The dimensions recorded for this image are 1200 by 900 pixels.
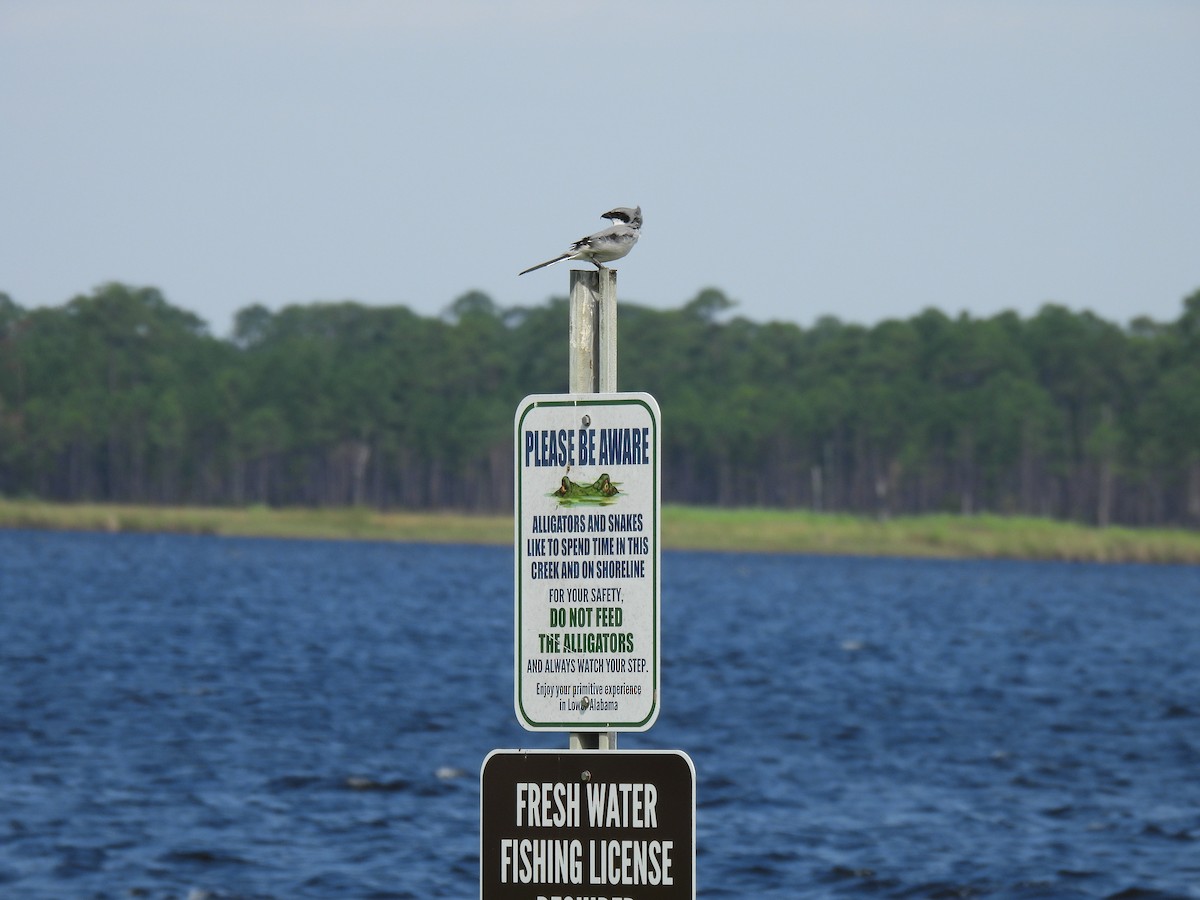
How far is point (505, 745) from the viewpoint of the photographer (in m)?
29.9

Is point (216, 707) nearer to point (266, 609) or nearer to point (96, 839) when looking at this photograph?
Result: point (96, 839)

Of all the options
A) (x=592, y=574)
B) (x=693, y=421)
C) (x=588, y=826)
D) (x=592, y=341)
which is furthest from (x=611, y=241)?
(x=693, y=421)

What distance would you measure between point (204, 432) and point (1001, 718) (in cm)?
14306

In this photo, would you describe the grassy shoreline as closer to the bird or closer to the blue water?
the blue water

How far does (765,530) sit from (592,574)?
12740cm

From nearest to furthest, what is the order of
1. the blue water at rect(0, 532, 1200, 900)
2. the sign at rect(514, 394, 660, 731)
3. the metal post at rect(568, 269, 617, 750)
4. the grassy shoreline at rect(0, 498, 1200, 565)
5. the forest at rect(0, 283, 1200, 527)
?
1. the sign at rect(514, 394, 660, 731)
2. the metal post at rect(568, 269, 617, 750)
3. the blue water at rect(0, 532, 1200, 900)
4. the grassy shoreline at rect(0, 498, 1200, 565)
5. the forest at rect(0, 283, 1200, 527)

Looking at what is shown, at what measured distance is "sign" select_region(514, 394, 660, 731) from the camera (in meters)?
4.54

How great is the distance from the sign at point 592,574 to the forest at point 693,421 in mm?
146640

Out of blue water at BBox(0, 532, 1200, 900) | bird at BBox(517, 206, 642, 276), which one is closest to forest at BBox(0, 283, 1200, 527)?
blue water at BBox(0, 532, 1200, 900)

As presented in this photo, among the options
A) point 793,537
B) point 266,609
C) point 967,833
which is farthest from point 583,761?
point 793,537

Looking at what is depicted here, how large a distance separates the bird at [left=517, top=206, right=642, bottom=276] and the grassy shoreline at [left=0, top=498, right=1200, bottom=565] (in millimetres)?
115333

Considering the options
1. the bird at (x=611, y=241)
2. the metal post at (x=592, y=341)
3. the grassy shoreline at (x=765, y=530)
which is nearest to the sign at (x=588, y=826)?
the metal post at (x=592, y=341)

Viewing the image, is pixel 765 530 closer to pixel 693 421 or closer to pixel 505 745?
pixel 693 421

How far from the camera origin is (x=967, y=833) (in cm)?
2248
